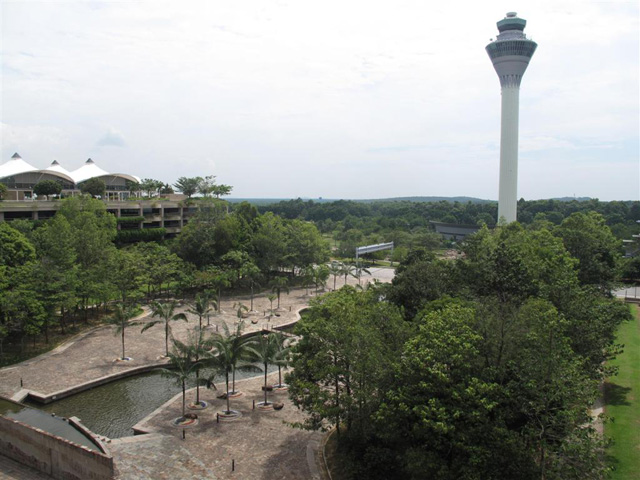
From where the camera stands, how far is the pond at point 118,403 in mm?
21891

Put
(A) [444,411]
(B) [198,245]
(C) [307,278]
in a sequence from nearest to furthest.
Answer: (A) [444,411] → (B) [198,245] → (C) [307,278]

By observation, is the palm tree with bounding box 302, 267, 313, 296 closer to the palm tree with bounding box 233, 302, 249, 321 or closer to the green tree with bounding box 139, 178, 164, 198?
the palm tree with bounding box 233, 302, 249, 321

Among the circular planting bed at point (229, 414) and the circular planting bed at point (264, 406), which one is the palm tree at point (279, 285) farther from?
the circular planting bed at point (229, 414)

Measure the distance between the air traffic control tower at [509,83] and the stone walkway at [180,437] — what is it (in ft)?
227

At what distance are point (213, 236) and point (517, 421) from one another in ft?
129

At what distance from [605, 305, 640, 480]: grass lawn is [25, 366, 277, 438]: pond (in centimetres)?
1715

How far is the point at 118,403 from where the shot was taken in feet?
78.5

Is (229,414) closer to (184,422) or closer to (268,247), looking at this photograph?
(184,422)

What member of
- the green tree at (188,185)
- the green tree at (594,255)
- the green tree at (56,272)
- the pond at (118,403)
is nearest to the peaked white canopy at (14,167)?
the green tree at (188,185)

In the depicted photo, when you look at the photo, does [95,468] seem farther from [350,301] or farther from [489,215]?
[489,215]

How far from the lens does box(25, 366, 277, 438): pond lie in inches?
862

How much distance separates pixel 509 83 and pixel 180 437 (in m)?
86.4

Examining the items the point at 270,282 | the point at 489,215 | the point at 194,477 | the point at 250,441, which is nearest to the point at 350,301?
the point at 250,441

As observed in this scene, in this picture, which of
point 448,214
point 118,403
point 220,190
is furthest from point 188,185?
point 448,214
